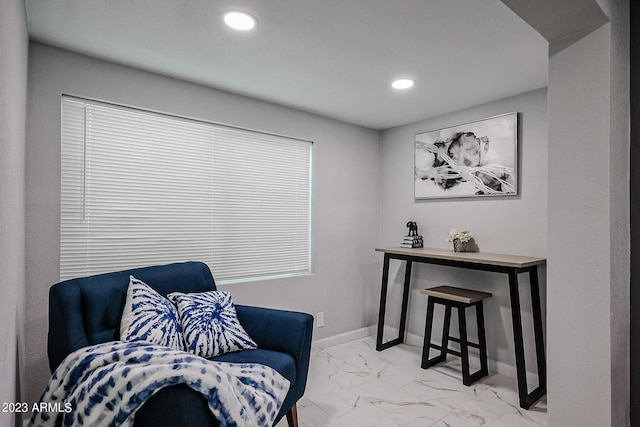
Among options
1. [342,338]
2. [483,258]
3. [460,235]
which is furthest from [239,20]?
[342,338]

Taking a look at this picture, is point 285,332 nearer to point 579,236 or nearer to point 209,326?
point 209,326

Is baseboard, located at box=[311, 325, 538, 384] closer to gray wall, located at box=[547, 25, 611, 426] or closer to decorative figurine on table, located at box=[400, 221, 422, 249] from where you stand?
decorative figurine on table, located at box=[400, 221, 422, 249]

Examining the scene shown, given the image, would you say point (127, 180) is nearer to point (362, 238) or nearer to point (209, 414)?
point (209, 414)

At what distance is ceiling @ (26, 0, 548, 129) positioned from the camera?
1688 millimetres

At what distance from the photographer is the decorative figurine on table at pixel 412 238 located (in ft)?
→ 11.2

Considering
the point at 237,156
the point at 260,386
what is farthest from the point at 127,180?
the point at 260,386

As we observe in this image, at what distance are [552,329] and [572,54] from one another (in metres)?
1.11

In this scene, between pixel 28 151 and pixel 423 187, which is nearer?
pixel 28 151

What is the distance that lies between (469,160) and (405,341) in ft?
6.20

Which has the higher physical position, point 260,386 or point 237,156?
point 237,156

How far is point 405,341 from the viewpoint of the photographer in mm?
3625

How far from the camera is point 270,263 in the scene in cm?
315

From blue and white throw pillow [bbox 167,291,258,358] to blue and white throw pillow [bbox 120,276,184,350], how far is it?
0.06 metres

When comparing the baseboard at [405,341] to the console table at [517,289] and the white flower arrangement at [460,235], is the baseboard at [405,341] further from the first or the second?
the white flower arrangement at [460,235]
